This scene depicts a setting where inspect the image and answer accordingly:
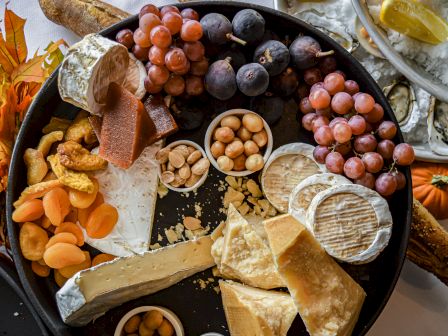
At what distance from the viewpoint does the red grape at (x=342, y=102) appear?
122cm

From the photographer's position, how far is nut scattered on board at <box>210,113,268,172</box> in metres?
1.28

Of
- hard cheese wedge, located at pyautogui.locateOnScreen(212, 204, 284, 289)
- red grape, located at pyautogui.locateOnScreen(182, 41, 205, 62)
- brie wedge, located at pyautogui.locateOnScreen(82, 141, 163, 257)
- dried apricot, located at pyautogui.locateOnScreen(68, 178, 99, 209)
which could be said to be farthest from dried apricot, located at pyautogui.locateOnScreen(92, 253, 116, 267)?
red grape, located at pyautogui.locateOnScreen(182, 41, 205, 62)

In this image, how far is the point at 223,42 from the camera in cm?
125

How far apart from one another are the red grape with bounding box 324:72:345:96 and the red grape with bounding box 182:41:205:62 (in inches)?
10.5

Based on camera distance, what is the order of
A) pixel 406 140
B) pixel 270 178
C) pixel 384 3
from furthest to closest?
pixel 406 140 → pixel 270 178 → pixel 384 3

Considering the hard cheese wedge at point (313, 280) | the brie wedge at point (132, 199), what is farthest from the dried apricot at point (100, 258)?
the hard cheese wedge at point (313, 280)

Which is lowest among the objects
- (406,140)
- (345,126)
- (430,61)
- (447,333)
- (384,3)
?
(447,333)

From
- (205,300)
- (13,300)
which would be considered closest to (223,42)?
(205,300)

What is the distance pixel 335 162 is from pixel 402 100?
0.32 m

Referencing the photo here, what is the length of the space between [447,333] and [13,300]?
102cm

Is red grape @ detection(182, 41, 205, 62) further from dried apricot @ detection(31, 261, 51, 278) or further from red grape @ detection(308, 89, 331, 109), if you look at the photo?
dried apricot @ detection(31, 261, 51, 278)

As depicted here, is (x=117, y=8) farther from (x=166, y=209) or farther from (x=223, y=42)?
(x=166, y=209)

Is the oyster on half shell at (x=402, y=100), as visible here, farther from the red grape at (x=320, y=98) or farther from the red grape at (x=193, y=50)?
the red grape at (x=193, y=50)

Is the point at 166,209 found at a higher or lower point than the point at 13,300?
higher
